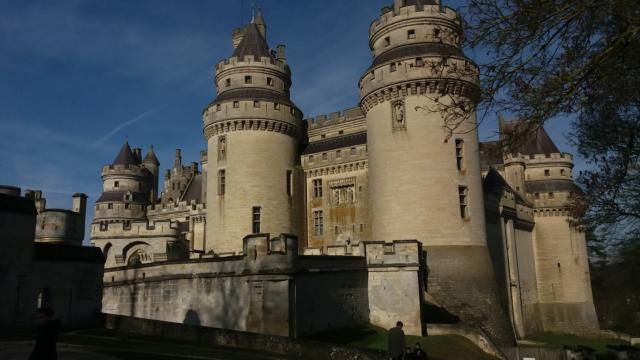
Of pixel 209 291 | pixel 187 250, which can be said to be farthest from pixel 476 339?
pixel 187 250

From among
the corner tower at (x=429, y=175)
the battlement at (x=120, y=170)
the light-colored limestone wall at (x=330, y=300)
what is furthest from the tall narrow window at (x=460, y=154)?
the battlement at (x=120, y=170)

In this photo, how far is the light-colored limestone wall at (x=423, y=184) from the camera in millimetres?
24734

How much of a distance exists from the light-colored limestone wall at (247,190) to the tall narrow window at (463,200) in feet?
32.8

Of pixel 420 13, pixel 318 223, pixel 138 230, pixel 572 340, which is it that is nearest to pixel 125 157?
pixel 138 230

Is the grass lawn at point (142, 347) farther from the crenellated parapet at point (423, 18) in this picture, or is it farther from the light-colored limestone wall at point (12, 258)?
the crenellated parapet at point (423, 18)

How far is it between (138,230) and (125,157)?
13.2 metres

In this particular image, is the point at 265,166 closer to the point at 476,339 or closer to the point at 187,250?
the point at 187,250

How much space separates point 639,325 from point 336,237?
106ft

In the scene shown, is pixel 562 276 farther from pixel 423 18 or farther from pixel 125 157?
pixel 125 157

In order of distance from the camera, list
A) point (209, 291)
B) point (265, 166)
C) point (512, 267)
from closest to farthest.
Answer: point (209, 291) → point (265, 166) → point (512, 267)

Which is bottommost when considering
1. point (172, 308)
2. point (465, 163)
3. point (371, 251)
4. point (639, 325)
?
point (639, 325)

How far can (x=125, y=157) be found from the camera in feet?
147

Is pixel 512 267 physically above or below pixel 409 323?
above

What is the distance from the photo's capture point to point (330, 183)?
105 ft
